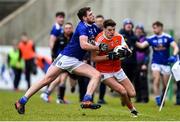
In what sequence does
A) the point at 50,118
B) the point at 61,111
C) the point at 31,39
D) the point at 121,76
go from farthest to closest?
the point at 31,39
the point at 61,111
the point at 121,76
the point at 50,118

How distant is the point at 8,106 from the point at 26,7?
14437mm

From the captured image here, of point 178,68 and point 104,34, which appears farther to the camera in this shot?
point 178,68

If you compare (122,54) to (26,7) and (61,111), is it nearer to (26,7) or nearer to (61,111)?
(61,111)

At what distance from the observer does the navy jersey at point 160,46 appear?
20.0m

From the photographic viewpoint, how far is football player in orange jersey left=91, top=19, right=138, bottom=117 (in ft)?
49.3

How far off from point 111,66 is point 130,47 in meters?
5.38

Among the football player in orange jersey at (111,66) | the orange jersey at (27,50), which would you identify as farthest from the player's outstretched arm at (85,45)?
the orange jersey at (27,50)

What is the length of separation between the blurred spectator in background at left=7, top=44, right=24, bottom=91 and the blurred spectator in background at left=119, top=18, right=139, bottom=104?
836cm

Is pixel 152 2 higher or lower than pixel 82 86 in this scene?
higher

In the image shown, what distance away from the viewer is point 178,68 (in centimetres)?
1738

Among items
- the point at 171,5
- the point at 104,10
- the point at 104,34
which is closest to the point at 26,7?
the point at 104,10

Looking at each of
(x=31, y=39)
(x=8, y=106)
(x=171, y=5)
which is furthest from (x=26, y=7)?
(x=8, y=106)

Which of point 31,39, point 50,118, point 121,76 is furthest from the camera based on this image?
point 31,39

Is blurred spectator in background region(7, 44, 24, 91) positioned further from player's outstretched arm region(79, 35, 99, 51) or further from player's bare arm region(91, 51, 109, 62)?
player's outstretched arm region(79, 35, 99, 51)
